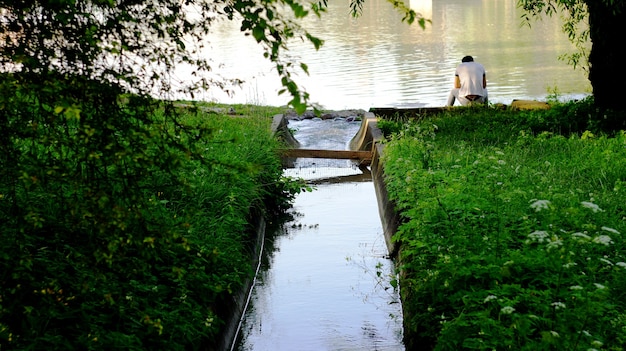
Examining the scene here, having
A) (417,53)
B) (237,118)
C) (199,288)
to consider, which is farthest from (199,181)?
(417,53)

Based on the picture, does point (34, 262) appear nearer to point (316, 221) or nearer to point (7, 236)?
point (7, 236)

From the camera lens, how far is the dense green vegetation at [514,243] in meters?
5.67

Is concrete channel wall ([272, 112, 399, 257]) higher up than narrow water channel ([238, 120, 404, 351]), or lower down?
higher up

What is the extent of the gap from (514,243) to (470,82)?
35.5 feet

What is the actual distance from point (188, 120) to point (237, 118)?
207 cm

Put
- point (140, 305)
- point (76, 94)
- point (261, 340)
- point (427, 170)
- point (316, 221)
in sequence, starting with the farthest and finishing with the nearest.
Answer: point (316, 221) < point (427, 170) < point (261, 340) < point (140, 305) < point (76, 94)

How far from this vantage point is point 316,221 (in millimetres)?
12555

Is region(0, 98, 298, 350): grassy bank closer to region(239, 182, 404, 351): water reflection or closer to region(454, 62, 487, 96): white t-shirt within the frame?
region(239, 182, 404, 351): water reflection

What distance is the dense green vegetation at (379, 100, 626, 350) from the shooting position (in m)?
5.67

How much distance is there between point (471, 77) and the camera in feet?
58.4

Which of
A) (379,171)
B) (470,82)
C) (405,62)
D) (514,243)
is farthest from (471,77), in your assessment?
(405,62)

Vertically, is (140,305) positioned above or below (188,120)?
below

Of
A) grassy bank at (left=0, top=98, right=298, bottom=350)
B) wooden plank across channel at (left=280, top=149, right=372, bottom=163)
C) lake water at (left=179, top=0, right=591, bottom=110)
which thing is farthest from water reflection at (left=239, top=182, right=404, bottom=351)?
lake water at (left=179, top=0, right=591, bottom=110)

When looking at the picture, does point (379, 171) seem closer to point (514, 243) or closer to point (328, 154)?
point (328, 154)
